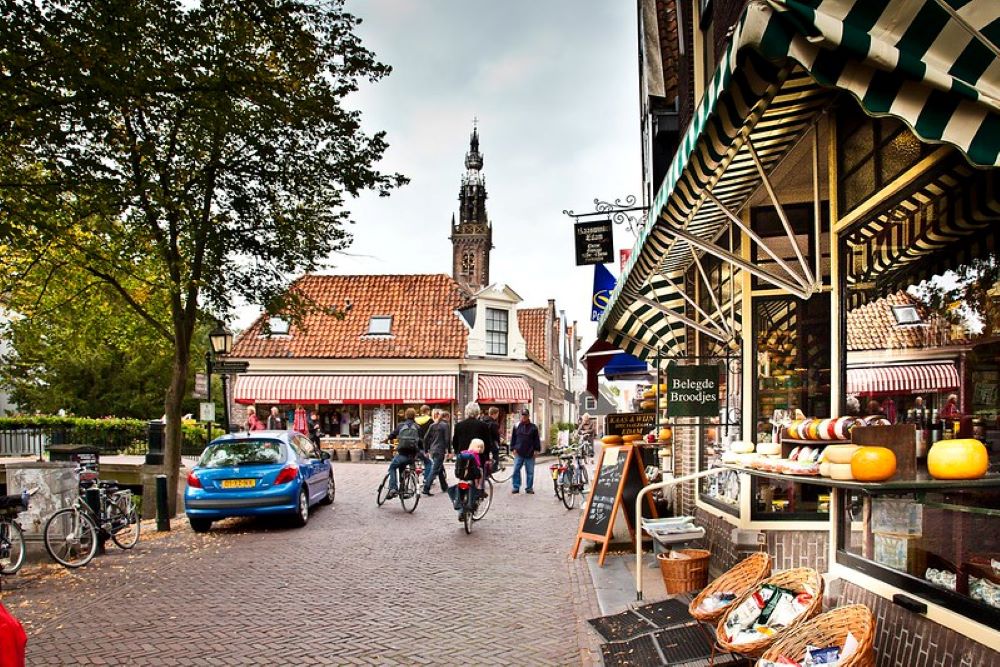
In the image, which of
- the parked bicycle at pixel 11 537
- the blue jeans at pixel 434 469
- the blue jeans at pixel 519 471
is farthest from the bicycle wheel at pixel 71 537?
the blue jeans at pixel 519 471

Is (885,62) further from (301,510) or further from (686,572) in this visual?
(301,510)

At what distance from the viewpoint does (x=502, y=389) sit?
34156mm

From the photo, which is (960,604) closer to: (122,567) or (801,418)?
(801,418)

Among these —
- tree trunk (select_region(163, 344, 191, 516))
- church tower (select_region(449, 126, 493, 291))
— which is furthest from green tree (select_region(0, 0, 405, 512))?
church tower (select_region(449, 126, 493, 291))

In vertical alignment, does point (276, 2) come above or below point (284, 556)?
above

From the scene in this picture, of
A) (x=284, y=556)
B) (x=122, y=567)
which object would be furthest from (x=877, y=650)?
(x=122, y=567)

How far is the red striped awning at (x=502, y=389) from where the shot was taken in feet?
109

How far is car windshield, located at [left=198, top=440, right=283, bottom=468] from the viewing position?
41.0ft

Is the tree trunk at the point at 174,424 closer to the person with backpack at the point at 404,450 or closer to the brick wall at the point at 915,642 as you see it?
the person with backpack at the point at 404,450

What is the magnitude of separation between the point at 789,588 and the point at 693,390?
139 inches

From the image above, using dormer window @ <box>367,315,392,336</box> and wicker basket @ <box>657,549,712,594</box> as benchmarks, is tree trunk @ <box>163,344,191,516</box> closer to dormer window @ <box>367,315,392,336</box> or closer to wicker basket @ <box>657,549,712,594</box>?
wicker basket @ <box>657,549,712,594</box>

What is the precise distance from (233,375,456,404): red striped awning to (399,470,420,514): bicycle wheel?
1763 centimetres

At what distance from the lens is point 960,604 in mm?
3469

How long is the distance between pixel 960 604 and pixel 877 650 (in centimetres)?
71
